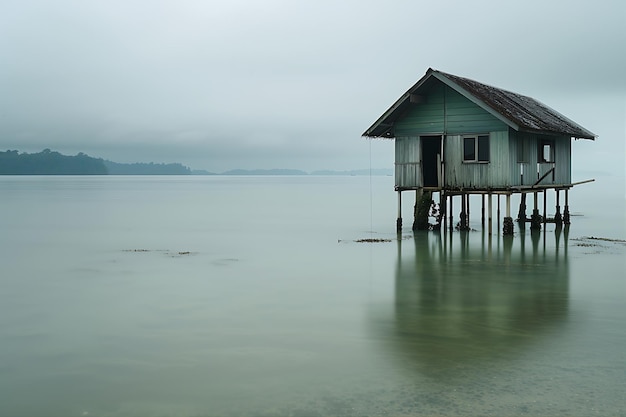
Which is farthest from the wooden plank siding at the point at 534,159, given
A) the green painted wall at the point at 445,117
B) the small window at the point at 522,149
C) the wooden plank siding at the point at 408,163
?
the wooden plank siding at the point at 408,163

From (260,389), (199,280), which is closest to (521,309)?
(260,389)

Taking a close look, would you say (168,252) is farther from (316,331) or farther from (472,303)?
(316,331)

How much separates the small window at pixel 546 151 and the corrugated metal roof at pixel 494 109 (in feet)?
2.81

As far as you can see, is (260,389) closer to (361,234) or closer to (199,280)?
(199,280)

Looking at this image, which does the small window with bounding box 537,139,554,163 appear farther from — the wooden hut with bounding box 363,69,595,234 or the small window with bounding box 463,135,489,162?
the small window with bounding box 463,135,489,162

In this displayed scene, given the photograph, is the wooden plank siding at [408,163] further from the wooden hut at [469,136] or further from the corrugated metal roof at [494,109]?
the corrugated metal roof at [494,109]

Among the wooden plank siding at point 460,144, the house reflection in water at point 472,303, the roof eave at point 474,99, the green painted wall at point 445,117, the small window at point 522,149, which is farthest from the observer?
the small window at point 522,149

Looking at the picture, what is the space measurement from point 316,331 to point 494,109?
16.0m

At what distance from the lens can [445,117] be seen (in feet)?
90.2

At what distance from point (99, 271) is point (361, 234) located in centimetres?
1471

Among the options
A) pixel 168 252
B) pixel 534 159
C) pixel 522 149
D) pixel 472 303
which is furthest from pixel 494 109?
pixel 168 252

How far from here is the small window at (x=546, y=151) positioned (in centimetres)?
2986

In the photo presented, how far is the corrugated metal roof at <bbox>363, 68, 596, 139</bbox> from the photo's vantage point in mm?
25578

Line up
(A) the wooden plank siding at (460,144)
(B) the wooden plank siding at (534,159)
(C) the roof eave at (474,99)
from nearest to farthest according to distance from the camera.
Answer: (C) the roof eave at (474,99), (A) the wooden plank siding at (460,144), (B) the wooden plank siding at (534,159)
